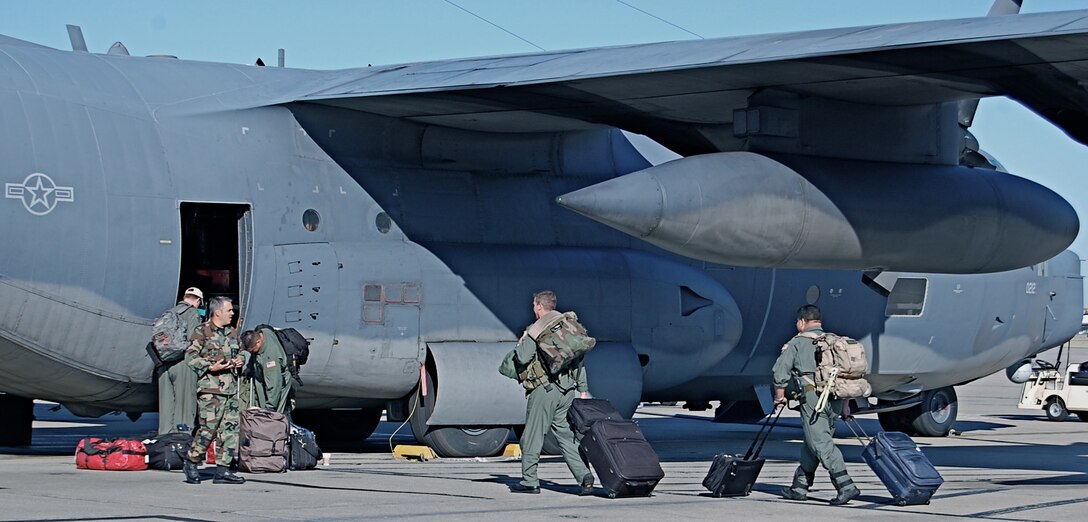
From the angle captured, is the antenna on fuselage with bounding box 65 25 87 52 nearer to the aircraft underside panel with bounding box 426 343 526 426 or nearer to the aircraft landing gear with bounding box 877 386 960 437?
the aircraft underside panel with bounding box 426 343 526 426

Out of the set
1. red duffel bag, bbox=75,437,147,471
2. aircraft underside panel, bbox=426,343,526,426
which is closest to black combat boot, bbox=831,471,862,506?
aircraft underside panel, bbox=426,343,526,426

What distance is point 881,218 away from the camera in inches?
564

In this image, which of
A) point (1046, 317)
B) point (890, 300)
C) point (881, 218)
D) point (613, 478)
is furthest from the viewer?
point (1046, 317)

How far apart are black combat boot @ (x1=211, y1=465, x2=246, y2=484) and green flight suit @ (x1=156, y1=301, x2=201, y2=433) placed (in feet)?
6.33

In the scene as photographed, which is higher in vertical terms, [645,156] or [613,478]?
[645,156]

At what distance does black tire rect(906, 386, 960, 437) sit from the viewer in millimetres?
21922

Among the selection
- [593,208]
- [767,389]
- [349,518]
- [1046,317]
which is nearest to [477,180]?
[593,208]

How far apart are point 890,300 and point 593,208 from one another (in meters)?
7.75

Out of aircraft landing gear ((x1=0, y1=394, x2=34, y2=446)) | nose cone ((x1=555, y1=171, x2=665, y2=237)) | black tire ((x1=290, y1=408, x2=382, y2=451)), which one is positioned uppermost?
nose cone ((x1=555, y1=171, x2=665, y2=237))

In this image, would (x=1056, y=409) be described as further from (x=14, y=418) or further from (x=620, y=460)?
(x=14, y=418)

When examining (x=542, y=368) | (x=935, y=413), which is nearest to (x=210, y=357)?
(x=542, y=368)

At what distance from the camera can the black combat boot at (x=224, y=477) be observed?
12523 mm

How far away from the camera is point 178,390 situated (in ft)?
47.5

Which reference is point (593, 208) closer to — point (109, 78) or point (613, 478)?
point (613, 478)
